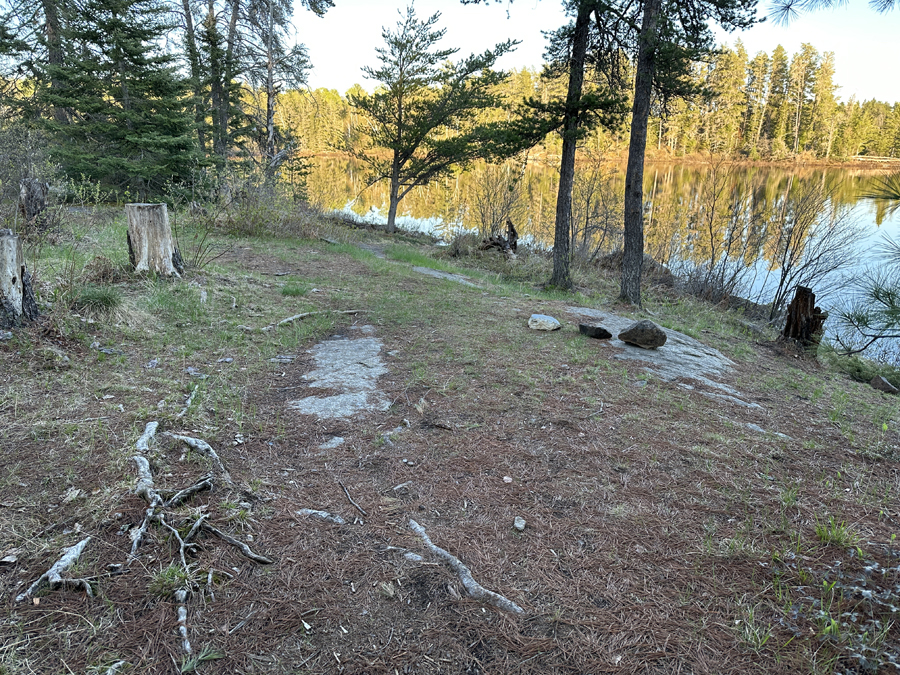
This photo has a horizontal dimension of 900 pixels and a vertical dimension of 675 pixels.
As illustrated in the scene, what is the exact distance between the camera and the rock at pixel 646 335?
18.2 feet

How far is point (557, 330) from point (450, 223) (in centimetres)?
1522

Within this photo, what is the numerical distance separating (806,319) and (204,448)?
7529mm

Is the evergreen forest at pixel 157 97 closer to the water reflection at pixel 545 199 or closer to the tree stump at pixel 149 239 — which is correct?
the water reflection at pixel 545 199

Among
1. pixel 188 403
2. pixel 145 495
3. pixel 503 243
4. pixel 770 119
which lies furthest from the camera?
pixel 770 119

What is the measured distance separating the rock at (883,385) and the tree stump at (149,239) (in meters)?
8.85

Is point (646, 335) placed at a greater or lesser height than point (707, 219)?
lesser

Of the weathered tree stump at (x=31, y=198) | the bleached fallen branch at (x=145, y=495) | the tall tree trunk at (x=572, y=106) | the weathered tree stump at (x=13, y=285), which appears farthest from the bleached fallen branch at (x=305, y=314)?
the tall tree trunk at (x=572, y=106)

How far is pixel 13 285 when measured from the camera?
3.95 m

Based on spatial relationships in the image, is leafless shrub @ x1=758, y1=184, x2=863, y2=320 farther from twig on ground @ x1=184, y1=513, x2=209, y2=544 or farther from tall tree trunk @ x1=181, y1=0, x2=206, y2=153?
tall tree trunk @ x1=181, y1=0, x2=206, y2=153

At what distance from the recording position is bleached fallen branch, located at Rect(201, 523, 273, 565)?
83.4 inches

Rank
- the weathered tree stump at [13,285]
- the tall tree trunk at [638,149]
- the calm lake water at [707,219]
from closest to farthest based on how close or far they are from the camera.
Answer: the weathered tree stump at [13,285] < the tall tree trunk at [638,149] < the calm lake water at [707,219]

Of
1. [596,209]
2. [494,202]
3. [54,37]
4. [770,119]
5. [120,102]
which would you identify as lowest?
[596,209]

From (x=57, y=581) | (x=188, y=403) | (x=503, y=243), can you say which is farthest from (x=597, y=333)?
(x=503, y=243)

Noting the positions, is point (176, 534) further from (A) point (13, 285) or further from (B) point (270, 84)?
(B) point (270, 84)
